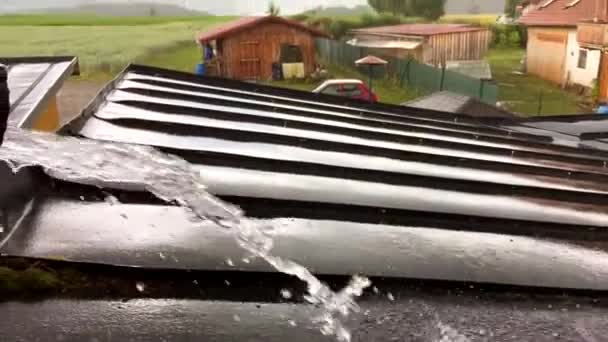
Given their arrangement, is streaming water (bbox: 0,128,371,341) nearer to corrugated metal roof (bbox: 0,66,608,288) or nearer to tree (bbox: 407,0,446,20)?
corrugated metal roof (bbox: 0,66,608,288)

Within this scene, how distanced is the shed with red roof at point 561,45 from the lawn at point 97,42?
23.4m

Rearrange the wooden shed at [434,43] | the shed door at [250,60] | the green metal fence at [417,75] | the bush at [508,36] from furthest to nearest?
the bush at [508,36], the wooden shed at [434,43], the shed door at [250,60], the green metal fence at [417,75]

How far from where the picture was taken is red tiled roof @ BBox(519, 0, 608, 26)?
3066 centimetres

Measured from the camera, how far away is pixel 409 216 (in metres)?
3.18

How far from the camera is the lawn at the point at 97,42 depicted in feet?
130

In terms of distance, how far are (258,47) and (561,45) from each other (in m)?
18.2

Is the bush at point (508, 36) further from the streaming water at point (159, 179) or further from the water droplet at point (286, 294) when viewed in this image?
the water droplet at point (286, 294)

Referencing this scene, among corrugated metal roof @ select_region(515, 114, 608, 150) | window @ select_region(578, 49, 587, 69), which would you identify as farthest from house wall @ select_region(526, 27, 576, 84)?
corrugated metal roof @ select_region(515, 114, 608, 150)

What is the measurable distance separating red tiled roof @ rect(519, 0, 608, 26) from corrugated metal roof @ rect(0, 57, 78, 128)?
28.1 m

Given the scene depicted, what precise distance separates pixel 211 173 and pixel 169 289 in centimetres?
175

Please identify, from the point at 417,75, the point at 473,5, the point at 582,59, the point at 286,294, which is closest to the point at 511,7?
the point at 582,59

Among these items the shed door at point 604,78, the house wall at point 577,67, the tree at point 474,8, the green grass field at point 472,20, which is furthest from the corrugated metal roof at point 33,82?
the tree at point 474,8

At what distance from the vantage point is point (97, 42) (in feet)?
163

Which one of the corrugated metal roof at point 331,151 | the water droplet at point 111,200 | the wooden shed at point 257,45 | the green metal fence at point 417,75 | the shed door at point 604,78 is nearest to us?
the water droplet at point 111,200
